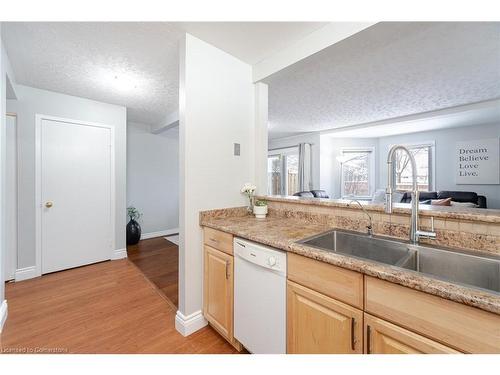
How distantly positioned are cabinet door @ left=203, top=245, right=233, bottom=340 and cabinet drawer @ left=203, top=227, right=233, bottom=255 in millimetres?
34

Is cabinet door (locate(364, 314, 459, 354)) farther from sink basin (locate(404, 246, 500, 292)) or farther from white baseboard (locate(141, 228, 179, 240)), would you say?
white baseboard (locate(141, 228, 179, 240))

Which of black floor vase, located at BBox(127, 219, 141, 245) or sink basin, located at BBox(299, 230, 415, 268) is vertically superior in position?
sink basin, located at BBox(299, 230, 415, 268)

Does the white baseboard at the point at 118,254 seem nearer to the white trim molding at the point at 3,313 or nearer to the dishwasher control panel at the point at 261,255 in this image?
the white trim molding at the point at 3,313

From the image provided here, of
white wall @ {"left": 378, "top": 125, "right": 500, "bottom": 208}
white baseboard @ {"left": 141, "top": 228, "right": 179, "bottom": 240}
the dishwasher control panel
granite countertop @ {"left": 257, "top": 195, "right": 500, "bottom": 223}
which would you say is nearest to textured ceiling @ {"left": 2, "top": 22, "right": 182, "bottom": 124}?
the dishwasher control panel

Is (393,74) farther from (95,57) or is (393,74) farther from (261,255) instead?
(95,57)

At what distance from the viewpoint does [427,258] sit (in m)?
1.12

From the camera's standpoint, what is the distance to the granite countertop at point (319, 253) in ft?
2.23

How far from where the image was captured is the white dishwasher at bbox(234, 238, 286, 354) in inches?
47.0

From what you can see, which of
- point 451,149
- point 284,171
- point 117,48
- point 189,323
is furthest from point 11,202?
point 451,149

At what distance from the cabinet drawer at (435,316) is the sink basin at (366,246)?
294 mm
